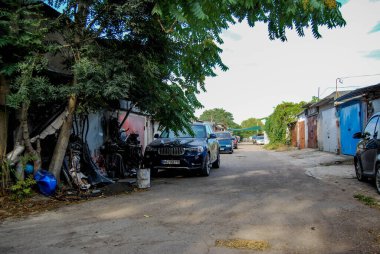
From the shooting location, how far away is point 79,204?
659 centimetres

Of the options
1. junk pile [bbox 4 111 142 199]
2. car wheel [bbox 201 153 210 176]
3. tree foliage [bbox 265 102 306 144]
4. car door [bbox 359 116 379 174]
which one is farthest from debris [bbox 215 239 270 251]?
tree foliage [bbox 265 102 306 144]

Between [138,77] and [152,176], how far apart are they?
444 centimetres

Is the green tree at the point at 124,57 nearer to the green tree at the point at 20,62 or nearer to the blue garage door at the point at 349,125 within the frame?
the green tree at the point at 20,62

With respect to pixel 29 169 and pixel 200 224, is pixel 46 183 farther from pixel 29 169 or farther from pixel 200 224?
pixel 200 224

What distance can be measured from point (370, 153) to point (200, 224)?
16.7ft

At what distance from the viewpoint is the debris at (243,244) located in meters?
3.83

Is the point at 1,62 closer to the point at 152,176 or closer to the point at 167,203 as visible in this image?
the point at 167,203

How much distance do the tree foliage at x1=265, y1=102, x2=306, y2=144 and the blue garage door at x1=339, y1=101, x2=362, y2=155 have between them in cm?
1538

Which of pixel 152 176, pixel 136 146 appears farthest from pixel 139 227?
pixel 136 146

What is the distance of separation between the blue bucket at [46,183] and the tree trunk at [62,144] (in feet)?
A: 1.36

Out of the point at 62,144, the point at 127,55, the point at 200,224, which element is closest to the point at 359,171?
the point at 200,224

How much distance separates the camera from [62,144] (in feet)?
25.5

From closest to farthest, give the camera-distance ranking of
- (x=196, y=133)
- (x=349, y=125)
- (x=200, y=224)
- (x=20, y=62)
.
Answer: (x=200, y=224) → (x=20, y=62) → (x=196, y=133) → (x=349, y=125)

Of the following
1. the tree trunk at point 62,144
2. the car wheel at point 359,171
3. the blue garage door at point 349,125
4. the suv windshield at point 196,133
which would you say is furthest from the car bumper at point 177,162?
the blue garage door at point 349,125
